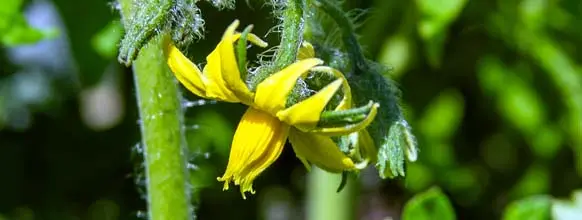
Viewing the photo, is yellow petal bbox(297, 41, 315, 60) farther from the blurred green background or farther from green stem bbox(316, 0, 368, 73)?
the blurred green background

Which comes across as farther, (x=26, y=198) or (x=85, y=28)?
(x=26, y=198)

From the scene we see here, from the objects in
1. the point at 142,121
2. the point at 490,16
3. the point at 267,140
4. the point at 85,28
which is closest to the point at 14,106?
the point at 85,28

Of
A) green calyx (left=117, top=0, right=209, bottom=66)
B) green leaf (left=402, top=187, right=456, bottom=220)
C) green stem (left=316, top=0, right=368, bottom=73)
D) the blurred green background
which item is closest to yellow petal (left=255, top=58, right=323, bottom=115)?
green calyx (left=117, top=0, right=209, bottom=66)

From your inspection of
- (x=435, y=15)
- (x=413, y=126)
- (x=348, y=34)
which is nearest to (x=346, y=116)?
(x=348, y=34)

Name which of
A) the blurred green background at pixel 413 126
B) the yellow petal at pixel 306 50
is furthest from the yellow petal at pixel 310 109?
the blurred green background at pixel 413 126

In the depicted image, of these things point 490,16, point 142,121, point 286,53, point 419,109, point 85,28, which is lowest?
point 419,109

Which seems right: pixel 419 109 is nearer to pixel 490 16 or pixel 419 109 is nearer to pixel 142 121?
pixel 490 16

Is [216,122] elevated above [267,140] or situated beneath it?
situated beneath
